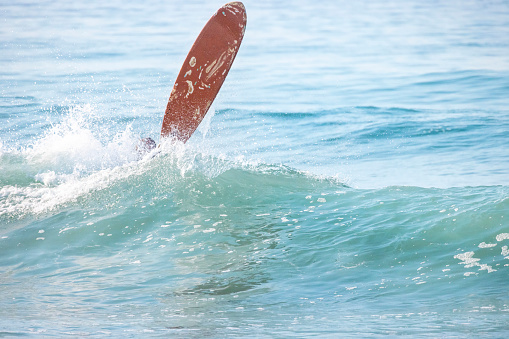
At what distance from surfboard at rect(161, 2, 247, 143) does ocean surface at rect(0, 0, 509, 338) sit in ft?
0.82

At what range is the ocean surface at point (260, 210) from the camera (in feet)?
14.1

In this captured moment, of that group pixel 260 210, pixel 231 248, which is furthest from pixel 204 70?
pixel 231 248

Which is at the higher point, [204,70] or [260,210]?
[204,70]

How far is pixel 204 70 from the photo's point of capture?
7.18 metres

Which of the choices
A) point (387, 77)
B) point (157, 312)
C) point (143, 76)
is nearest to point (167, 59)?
point (143, 76)

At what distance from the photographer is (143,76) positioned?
595 inches

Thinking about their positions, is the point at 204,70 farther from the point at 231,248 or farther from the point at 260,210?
the point at 231,248

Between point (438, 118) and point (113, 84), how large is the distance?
7131 mm

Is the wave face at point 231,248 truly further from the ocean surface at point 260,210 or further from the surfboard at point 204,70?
the surfboard at point 204,70

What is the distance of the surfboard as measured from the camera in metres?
7.03

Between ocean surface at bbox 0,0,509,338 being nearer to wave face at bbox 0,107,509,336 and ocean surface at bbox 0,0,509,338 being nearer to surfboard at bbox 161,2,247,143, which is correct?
wave face at bbox 0,107,509,336

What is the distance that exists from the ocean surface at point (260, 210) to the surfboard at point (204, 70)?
0.25 m

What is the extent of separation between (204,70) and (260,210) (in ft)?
5.78

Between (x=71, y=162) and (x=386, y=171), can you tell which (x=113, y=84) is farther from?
(x=386, y=171)
